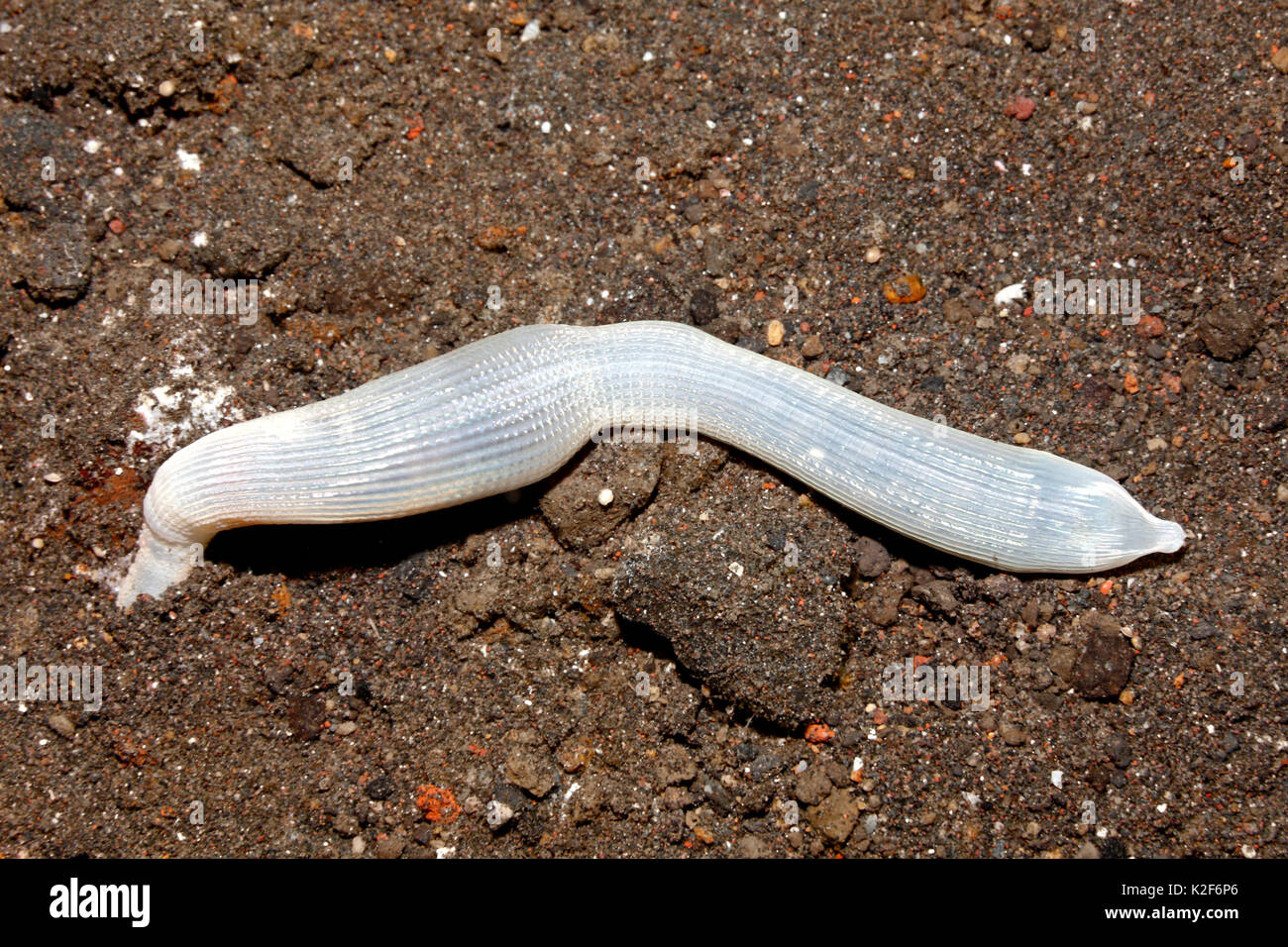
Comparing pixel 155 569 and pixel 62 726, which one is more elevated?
pixel 155 569

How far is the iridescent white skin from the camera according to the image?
12.7 ft

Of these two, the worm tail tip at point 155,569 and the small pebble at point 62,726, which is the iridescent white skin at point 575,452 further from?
the small pebble at point 62,726

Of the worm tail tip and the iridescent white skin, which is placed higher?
the iridescent white skin

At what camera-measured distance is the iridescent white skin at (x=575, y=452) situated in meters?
3.88

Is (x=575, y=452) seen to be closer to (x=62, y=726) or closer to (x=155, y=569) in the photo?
(x=155, y=569)

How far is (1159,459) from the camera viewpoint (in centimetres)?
404

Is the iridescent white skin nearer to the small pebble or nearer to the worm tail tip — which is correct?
the worm tail tip

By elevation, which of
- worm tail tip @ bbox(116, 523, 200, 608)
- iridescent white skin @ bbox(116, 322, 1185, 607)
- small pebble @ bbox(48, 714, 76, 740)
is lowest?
small pebble @ bbox(48, 714, 76, 740)

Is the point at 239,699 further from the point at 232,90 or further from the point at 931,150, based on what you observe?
the point at 931,150

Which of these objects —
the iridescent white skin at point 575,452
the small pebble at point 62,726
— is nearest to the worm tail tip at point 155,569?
the iridescent white skin at point 575,452

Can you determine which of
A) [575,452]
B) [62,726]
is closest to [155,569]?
[62,726]

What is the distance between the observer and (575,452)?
409cm

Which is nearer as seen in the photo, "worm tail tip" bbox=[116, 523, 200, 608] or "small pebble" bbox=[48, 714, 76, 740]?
"small pebble" bbox=[48, 714, 76, 740]

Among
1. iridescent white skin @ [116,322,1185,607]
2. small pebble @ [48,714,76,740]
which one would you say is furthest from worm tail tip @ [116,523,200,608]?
small pebble @ [48,714,76,740]
